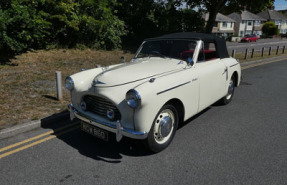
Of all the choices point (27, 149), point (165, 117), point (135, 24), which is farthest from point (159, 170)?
point (135, 24)

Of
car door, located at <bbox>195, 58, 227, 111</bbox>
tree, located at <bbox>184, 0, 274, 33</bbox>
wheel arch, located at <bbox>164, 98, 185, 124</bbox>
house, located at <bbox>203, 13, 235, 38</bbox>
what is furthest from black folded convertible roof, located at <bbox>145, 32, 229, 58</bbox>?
house, located at <bbox>203, 13, 235, 38</bbox>

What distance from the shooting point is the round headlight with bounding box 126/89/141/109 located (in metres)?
2.94

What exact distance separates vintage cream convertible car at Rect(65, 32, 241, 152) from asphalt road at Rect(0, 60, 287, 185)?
1.16 ft

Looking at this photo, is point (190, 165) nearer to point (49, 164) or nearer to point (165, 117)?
point (165, 117)

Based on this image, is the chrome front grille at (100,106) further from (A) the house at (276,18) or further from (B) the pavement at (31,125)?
(A) the house at (276,18)

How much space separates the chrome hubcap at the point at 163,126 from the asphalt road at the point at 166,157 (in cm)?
23

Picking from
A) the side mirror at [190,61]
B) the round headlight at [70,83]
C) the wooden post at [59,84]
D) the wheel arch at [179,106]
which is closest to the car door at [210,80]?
the side mirror at [190,61]

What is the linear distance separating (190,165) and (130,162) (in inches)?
34.3

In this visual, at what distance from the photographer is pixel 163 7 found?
68.0 feet

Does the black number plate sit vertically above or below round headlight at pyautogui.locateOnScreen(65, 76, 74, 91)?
below

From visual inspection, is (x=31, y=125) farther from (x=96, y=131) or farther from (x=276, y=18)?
(x=276, y=18)

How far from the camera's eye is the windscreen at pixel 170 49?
4438 millimetres

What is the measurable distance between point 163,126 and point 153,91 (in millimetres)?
660

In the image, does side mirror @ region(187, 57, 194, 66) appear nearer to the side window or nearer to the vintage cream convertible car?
the vintage cream convertible car
